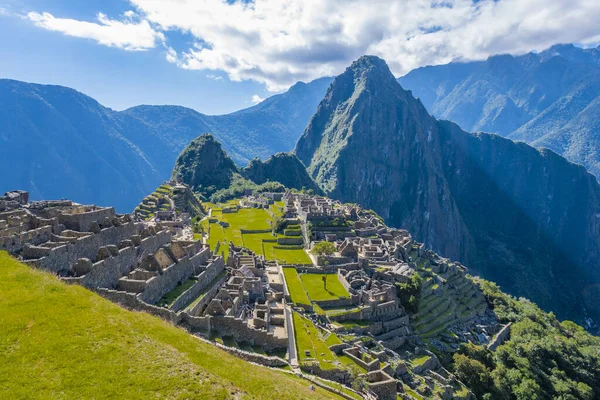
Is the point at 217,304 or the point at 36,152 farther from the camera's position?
the point at 36,152

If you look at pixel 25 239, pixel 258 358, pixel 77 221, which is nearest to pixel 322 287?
pixel 258 358

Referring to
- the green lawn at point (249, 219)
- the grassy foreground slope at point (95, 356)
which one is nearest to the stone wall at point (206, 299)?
the grassy foreground slope at point (95, 356)

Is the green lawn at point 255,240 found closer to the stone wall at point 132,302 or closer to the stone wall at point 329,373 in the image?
the stone wall at point 329,373

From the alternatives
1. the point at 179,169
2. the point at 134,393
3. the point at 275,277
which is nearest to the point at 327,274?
the point at 275,277

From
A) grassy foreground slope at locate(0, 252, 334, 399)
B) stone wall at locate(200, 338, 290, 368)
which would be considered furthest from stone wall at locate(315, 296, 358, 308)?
grassy foreground slope at locate(0, 252, 334, 399)

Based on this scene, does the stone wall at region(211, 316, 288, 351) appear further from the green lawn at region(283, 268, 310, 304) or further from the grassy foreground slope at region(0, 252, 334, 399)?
the green lawn at region(283, 268, 310, 304)

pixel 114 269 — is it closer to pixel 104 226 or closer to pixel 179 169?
pixel 104 226
